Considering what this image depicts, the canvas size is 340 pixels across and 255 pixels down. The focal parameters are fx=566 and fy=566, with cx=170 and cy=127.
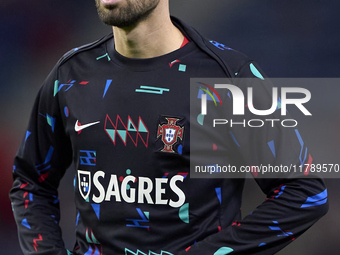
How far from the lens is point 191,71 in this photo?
1528mm

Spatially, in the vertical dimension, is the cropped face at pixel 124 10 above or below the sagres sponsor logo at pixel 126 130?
above

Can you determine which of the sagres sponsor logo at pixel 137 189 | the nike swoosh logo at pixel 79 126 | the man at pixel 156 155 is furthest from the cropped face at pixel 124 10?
the sagres sponsor logo at pixel 137 189

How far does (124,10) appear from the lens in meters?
1.47

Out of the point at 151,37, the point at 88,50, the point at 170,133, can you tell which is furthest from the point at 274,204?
the point at 88,50

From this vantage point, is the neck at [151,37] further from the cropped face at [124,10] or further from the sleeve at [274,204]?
the sleeve at [274,204]

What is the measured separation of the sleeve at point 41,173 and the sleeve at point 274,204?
47 centimetres

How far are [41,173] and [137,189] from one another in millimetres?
365

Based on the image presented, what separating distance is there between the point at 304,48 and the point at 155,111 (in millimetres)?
2197

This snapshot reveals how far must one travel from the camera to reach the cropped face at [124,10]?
4.82 feet

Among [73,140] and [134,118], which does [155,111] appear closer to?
[134,118]

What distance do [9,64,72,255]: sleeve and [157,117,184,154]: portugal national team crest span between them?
1.14 ft

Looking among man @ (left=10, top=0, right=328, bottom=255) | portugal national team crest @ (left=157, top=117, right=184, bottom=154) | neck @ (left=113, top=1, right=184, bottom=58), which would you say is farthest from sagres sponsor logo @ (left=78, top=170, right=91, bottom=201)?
neck @ (left=113, top=1, right=184, bottom=58)

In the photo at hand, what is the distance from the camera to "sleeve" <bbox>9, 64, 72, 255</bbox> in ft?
5.38

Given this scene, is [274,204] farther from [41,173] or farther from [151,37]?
[41,173]
